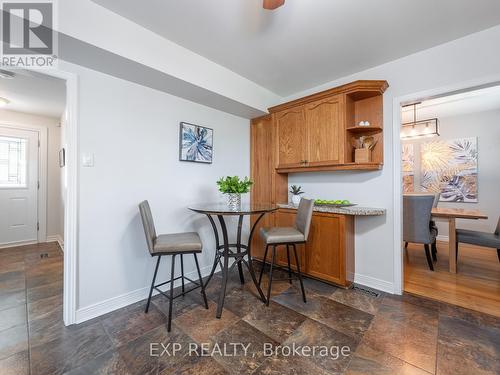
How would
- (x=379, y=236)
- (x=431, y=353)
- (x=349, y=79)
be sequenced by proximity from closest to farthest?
(x=431, y=353), (x=379, y=236), (x=349, y=79)

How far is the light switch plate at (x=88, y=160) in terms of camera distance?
1.85 meters

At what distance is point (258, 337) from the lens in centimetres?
160

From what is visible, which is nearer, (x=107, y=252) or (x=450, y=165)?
(x=107, y=252)

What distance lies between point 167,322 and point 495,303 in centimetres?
303

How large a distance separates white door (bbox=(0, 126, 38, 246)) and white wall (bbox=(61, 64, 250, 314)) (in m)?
3.30

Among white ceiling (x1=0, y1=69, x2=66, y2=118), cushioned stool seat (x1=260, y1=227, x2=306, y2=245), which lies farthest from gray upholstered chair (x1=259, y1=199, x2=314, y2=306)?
white ceiling (x1=0, y1=69, x2=66, y2=118)

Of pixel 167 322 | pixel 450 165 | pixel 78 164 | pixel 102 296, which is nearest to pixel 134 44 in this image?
pixel 78 164

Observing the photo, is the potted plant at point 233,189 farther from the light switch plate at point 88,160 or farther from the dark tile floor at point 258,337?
the light switch plate at point 88,160

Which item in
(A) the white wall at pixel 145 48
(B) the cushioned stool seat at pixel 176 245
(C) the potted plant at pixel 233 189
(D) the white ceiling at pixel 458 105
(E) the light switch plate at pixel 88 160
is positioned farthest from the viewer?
(D) the white ceiling at pixel 458 105

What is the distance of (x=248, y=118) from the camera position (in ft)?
10.9

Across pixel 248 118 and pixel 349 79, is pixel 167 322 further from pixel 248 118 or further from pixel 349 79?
pixel 349 79

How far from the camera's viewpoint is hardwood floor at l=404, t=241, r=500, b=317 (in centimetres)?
211

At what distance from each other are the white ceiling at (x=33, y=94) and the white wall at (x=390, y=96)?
3394mm

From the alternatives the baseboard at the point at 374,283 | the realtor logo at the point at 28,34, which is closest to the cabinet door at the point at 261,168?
the baseboard at the point at 374,283
